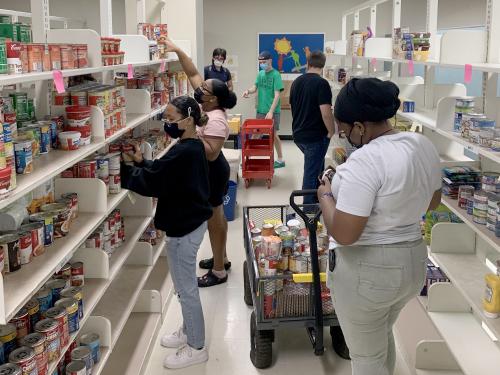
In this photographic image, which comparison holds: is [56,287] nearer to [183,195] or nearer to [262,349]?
[183,195]

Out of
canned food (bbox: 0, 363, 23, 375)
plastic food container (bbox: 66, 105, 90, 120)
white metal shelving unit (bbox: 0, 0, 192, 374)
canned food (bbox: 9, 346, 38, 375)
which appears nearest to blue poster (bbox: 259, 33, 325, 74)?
white metal shelving unit (bbox: 0, 0, 192, 374)

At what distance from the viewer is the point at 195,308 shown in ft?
11.6

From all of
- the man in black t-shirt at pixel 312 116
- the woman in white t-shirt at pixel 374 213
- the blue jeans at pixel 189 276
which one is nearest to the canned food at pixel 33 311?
the blue jeans at pixel 189 276

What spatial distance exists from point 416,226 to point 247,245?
69.5 inches

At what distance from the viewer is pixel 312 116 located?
584 cm

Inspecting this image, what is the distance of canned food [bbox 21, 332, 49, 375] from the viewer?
7.46ft

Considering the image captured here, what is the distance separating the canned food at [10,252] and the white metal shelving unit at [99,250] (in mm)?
31

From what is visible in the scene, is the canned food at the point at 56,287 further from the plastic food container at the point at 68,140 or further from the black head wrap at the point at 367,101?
the black head wrap at the point at 367,101

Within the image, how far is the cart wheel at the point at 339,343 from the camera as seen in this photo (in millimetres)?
3643

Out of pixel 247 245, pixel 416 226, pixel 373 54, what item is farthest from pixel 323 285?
pixel 373 54

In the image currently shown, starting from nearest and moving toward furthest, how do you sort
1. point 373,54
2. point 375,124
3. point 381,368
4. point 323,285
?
point 375,124, point 381,368, point 323,285, point 373,54

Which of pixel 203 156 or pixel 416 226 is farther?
pixel 203 156

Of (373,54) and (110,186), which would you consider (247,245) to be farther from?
(373,54)

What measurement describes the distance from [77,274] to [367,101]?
164cm
